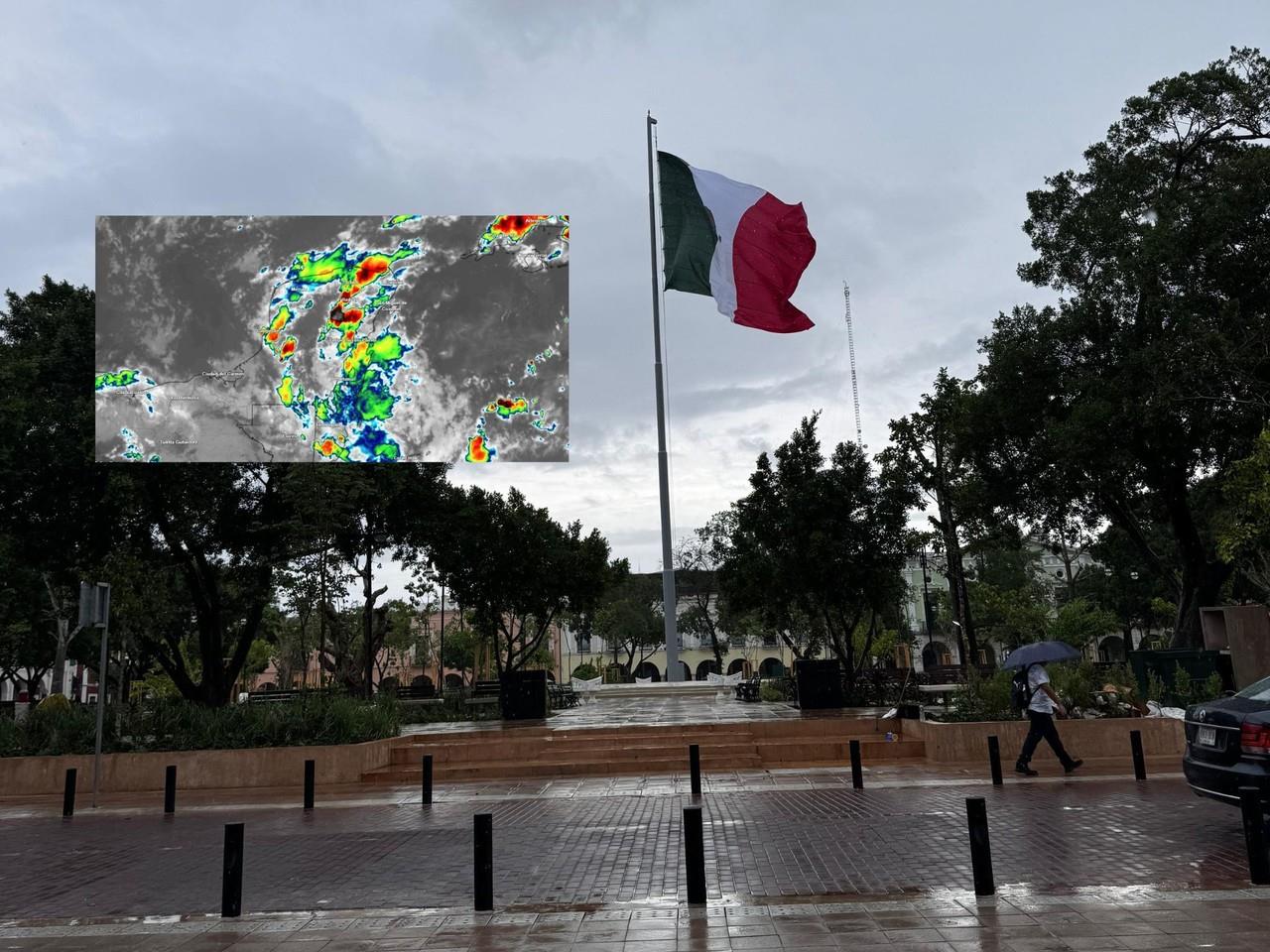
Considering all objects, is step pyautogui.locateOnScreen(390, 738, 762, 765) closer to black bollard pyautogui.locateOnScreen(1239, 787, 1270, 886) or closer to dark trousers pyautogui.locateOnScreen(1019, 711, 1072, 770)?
dark trousers pyautogui.locateOnScreen(1019, 711, 1072, 770)

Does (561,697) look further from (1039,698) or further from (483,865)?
(483,865)

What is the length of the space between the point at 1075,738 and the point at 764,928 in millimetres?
10532

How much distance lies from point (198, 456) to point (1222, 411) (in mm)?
23812

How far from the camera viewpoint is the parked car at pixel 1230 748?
802 cm

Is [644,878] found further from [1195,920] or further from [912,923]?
[1195,920]

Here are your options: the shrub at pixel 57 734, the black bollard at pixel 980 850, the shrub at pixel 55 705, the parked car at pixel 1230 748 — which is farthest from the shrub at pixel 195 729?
the parked car at pixel 1230 748

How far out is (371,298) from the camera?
63.7 ft

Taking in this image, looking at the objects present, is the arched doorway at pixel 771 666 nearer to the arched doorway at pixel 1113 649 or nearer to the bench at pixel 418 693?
the arched doorway at pixel 1113 649

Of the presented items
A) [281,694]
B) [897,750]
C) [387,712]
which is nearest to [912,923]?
[897,750]

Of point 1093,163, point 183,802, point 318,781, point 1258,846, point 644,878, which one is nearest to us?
point 1258,846

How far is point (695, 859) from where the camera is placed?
712 cm

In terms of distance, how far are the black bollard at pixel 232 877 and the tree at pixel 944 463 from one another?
69.7ft

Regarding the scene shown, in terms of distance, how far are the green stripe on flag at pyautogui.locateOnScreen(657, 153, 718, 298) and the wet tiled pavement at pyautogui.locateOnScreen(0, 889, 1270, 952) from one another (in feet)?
67.4

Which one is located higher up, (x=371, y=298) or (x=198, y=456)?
(x=371, y=298)
